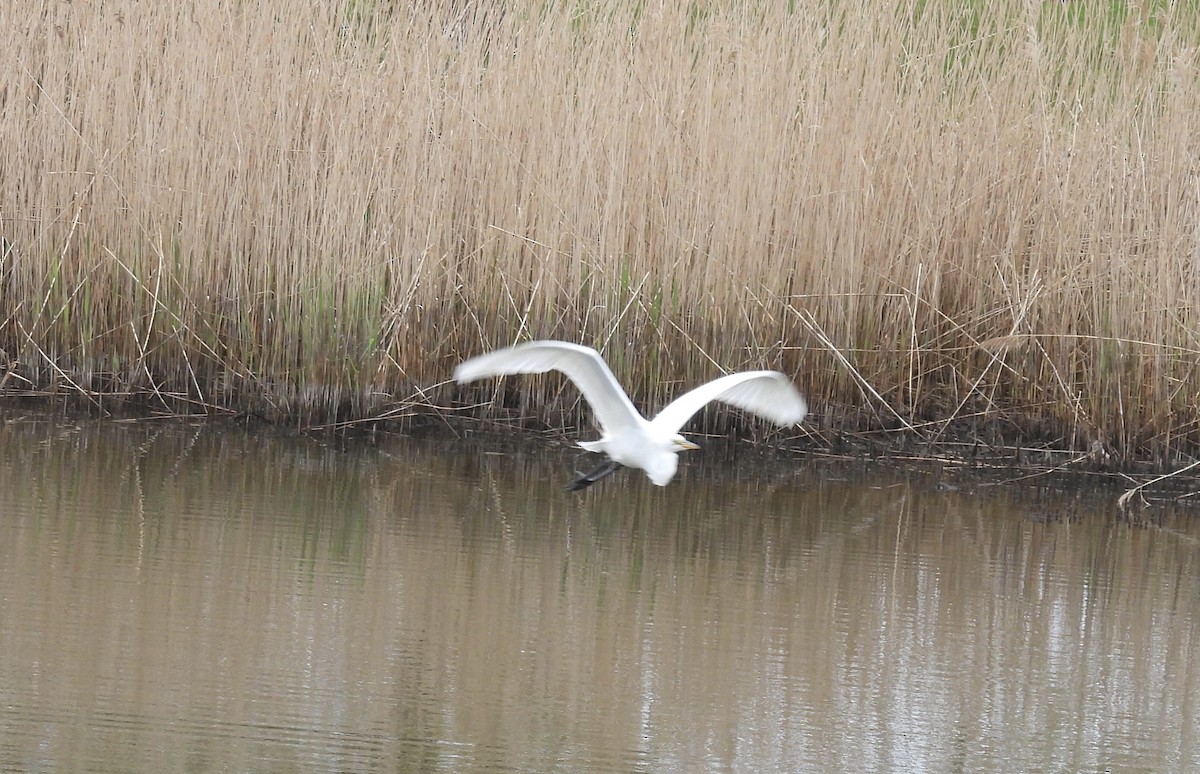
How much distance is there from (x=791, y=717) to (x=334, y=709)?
0.80m

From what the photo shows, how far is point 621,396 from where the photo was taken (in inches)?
131

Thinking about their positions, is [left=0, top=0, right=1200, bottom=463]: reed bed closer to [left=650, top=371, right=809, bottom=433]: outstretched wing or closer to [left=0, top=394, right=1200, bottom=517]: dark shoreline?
[left=0, top=394, right=1200, bottom=517]: dark shoreline

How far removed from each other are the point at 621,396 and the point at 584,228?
178cm

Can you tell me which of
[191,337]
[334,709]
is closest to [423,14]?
[191,337]

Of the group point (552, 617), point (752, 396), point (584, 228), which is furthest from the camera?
point (584, 228)

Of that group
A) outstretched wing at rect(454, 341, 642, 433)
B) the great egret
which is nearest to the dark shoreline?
the great egret

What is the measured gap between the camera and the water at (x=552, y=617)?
2.61 m

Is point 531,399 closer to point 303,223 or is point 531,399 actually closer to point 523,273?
point 523,273

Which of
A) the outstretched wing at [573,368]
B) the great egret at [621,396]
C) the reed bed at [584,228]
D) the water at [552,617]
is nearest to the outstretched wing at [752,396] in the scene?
the great egret at [621,396]

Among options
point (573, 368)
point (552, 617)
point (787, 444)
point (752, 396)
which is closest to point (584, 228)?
point (787, 444)

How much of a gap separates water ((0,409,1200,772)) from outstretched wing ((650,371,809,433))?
0.36 metres

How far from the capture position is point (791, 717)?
279 cm

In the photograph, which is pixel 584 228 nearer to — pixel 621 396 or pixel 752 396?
pixel 752 396

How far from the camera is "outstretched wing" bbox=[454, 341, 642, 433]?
3.11m
